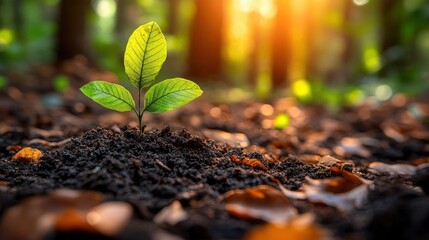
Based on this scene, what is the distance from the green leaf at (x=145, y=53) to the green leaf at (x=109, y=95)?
66mm

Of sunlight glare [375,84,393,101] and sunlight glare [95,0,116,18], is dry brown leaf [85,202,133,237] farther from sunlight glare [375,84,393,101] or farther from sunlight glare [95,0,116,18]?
sunlight glare [95,0,116,18]

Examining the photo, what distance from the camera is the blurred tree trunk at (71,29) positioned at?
7.04 m

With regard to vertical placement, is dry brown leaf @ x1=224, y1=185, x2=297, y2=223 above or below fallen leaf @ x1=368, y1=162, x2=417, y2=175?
below

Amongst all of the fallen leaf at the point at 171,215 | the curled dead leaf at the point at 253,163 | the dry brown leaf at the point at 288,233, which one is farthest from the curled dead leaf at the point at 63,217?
the curled dead leaf at the point at 253,163

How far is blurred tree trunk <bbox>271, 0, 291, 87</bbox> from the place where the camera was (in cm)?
1019

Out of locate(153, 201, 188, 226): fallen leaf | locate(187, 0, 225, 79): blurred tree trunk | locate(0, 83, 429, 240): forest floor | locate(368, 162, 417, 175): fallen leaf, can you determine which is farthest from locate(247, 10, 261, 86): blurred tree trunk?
locate(153, 201, 188, 226): fallen leaf

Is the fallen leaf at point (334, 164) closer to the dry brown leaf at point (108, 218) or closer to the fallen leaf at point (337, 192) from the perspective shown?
the fallen leaf at point (337, 192)

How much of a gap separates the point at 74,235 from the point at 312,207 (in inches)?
25.9

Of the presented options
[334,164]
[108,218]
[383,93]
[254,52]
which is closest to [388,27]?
[383,93]

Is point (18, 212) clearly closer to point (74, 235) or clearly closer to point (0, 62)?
point (74, 235)

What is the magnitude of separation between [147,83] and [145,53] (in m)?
0.13

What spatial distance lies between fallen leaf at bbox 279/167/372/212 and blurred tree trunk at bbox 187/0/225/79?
310 inches

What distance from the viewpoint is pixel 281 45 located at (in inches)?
406

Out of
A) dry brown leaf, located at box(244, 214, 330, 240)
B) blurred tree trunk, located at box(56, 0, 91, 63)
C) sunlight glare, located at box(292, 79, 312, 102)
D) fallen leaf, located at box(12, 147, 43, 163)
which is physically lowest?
dry brown leaf, located at box(244, 214, 330, 240)
